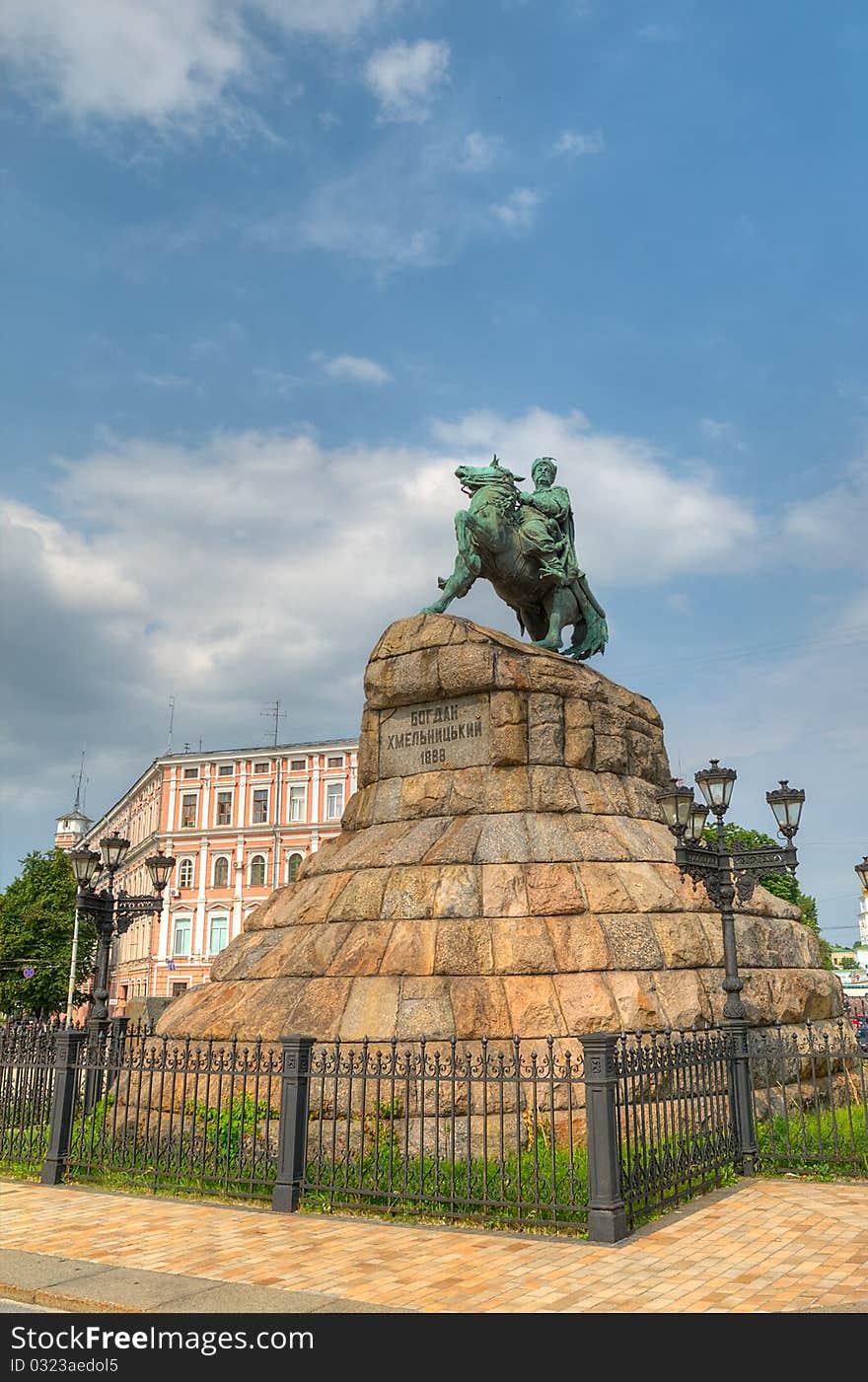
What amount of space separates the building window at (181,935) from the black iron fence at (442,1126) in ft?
171

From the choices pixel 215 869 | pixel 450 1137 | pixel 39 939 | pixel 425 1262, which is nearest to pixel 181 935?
pixel 215 869

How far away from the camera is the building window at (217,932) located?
6284 cm

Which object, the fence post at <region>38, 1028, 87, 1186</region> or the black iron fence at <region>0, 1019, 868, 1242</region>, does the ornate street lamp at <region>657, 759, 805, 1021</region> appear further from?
the fence post at <region>38, 1028, 87, 1186</region>

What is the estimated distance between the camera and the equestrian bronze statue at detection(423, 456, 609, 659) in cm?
1688

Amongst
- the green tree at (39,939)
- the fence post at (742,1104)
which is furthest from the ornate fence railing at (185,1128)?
the green tree at (39,939)

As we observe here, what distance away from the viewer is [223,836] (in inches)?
2559

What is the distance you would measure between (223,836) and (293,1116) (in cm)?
5641

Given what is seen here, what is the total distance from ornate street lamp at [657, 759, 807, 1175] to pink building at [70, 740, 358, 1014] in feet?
165

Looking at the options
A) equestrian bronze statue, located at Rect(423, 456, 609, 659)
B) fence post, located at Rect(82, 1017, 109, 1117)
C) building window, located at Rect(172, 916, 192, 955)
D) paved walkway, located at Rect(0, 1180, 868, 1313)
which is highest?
equestrian bronze statue, located at Rect(423, 456, 609, 659)

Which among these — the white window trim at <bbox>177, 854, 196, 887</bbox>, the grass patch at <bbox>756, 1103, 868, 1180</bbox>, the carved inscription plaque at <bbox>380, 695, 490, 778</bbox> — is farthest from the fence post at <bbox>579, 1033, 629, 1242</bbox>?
the white window trim at <bbox>177, 854, 196, 887</bbox>

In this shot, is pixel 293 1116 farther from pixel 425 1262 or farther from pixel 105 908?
pixel 105 908
